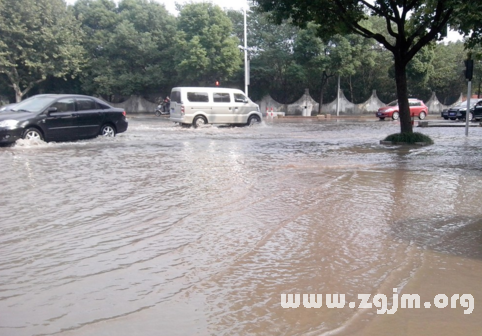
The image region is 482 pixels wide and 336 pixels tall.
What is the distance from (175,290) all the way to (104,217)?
2.64m

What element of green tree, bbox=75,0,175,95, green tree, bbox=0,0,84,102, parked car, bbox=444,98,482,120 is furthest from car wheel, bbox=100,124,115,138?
green tree, bbox=75,0,175,95

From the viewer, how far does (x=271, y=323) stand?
3.61 metres

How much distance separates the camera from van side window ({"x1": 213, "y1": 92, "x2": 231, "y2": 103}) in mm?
23692

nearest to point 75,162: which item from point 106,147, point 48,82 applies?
point 106,147

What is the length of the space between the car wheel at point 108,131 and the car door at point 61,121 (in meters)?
1.19

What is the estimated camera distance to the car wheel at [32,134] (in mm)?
14344

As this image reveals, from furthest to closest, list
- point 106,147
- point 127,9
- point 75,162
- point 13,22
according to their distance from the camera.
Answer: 1. point 127,9
2. point 13,22
3. point 106,147
4. point 75,162

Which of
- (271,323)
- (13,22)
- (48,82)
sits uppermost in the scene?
(13,22)

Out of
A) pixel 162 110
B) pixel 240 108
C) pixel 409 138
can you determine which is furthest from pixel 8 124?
pixel 162 110

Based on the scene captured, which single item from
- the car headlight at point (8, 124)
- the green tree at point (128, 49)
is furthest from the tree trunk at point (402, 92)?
the green tree at point (128, 49)

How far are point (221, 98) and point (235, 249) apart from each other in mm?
18983

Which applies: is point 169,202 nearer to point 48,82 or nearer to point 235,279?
point 235,279

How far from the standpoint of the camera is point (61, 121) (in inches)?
595

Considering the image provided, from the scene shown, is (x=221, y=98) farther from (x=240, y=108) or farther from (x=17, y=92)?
(x=17, y=92)
